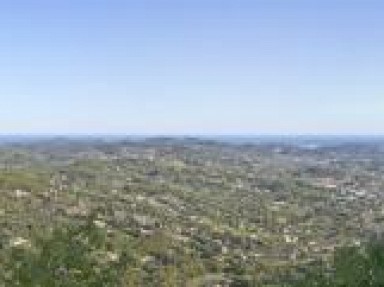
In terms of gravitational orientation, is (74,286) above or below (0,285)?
above

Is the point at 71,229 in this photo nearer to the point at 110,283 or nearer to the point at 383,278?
the point at 110,283

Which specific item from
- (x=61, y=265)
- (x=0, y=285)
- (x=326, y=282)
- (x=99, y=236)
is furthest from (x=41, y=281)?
(x=0, y=285)

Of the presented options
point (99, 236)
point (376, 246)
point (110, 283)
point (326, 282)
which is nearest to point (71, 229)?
point (99, 236)

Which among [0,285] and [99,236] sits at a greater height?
[99,236]

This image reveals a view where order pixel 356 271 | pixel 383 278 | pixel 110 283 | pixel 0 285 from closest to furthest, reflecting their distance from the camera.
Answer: pixel 383 278, pixel 356 271, pixel 110 283, pixel 0 285

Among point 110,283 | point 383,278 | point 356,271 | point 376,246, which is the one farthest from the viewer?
point 376,246

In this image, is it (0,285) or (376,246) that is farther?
(0,285)

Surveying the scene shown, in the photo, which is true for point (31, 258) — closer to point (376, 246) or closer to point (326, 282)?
point (326, 282)

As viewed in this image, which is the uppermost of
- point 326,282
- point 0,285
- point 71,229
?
point 71,229


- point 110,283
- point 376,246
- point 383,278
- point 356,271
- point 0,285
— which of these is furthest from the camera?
point 0,285
